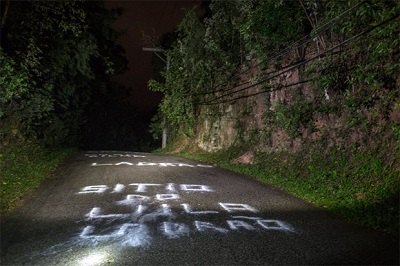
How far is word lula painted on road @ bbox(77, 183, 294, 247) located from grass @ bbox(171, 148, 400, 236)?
181 cm

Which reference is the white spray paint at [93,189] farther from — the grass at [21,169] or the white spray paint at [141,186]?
the grass at [21,169]

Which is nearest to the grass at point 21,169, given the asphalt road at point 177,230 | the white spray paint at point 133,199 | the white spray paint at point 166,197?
the asphalt road at point 177,230

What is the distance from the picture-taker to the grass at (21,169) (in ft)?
32.8

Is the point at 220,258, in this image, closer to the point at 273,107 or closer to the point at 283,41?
the point at 283,41

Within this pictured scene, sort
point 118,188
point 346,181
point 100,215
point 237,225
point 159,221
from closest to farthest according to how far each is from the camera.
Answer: point 237,225
point 159,221
point 100,215
point 346,181
point 118,188

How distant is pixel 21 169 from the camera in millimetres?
13344

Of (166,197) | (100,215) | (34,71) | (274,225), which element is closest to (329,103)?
(166,197)

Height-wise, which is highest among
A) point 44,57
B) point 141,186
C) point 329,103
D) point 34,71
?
point 44,57

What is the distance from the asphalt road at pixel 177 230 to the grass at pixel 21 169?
0.39 metres

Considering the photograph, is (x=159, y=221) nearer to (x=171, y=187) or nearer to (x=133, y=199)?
(x=133, y=199)

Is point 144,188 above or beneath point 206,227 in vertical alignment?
above

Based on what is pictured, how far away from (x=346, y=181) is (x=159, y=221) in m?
5.22

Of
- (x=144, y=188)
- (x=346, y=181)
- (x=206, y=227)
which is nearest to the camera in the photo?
(x=206, y=227)

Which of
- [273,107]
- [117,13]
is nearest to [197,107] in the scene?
[117,13]
